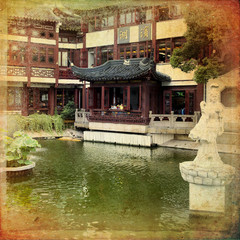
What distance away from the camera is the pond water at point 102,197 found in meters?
6.57

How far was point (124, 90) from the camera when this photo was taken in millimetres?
19828

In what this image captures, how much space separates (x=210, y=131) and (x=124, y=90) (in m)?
13.4

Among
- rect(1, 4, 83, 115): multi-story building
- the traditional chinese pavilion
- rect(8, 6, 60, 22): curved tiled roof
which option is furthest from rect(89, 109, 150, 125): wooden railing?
rect(8, 6, 60, 22): curved tiled roof

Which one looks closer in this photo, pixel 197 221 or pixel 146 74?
pixel 197 221

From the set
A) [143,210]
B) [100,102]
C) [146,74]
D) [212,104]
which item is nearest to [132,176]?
[143,210]

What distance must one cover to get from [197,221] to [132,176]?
4.38 meters

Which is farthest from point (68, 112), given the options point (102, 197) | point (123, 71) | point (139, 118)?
point (102, 197)

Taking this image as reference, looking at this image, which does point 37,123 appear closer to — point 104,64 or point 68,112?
point 68,112

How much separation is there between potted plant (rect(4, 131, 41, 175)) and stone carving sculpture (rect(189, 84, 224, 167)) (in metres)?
6.25

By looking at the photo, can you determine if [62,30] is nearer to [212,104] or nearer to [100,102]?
[100,102]

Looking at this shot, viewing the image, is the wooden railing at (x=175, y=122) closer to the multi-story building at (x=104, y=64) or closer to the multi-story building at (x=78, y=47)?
the multi-story building at (x=104, y=64)

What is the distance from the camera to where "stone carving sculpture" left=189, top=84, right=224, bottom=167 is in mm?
6641

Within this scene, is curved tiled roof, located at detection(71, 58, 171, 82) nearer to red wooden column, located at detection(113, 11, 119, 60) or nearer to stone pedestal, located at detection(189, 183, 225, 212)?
red wooden column, located at detection(113, 11, 119, 60)

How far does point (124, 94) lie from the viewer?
19.9 metres
